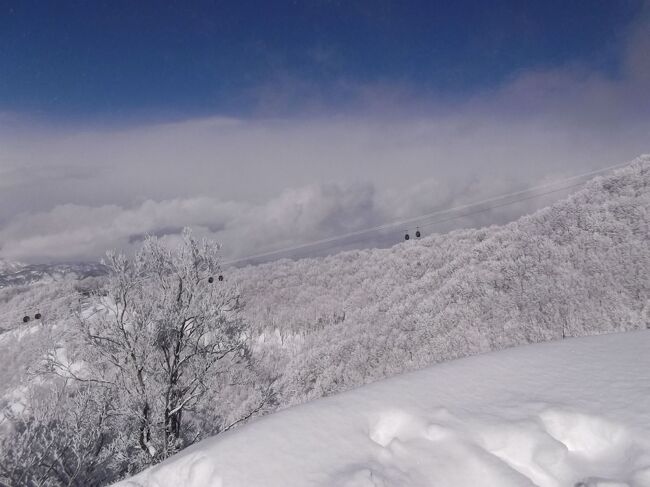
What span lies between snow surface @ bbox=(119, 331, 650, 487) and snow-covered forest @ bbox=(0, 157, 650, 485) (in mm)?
7971

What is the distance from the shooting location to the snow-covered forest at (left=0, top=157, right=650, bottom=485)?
11016mm

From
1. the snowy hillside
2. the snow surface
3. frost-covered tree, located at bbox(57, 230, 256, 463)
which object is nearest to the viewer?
the snow surface

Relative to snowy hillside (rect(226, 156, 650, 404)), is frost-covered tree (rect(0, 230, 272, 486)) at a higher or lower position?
higher

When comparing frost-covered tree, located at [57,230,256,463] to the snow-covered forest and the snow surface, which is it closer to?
the snow-covered forest

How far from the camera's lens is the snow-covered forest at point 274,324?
36.1ft

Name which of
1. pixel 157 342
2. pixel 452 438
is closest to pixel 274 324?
pixel 157 342

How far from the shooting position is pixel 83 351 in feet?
36.2

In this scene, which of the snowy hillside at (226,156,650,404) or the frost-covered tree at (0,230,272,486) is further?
the snowy hillside at (226,156,650,404)

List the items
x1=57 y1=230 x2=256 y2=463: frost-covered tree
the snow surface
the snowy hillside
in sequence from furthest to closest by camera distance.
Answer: the snowy hillside, x1=57 y1=230 x2=256 y2=463: frost-covered tree, the snow surface

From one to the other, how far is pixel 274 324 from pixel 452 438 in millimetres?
108940

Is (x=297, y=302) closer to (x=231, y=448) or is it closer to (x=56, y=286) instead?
(x=56, y=286)

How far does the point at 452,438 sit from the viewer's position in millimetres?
3490

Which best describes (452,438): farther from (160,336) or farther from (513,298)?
(513,298)

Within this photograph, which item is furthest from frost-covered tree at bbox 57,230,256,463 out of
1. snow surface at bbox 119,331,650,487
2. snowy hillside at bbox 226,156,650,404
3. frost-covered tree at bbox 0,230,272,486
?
snowy hillside at bbox 226,156,650,404
